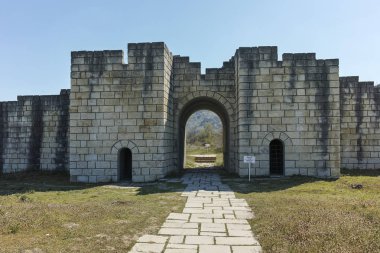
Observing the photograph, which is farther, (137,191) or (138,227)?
(137,191)

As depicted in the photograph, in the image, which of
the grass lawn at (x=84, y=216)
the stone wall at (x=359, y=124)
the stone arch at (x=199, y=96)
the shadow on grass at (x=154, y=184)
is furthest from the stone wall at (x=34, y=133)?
the stone wall at (x=359, y=124)

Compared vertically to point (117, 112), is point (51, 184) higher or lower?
lower

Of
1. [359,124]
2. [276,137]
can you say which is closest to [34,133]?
[276,137]

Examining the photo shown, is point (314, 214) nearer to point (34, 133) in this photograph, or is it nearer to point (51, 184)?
point (51, 184)

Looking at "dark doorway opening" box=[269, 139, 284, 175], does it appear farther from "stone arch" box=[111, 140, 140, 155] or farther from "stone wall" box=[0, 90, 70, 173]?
"stone wall" box=[0, 90, 70, 173]

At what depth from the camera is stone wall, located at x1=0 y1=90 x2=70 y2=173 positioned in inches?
640

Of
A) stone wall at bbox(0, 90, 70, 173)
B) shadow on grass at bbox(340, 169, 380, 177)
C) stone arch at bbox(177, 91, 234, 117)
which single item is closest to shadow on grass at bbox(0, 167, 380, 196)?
shadow on grass at bbox(340, 169, 380, 177)

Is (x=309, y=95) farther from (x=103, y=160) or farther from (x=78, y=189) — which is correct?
(x=78, y=189)

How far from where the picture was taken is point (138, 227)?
627 cm

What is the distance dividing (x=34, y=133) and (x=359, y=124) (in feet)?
50.9

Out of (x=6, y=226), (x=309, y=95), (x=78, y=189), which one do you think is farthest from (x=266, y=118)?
(x=6, y=226)

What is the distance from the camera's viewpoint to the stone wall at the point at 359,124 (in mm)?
15539

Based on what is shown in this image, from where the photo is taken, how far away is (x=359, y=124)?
15609 millimetres

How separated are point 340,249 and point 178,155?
38.4ft
